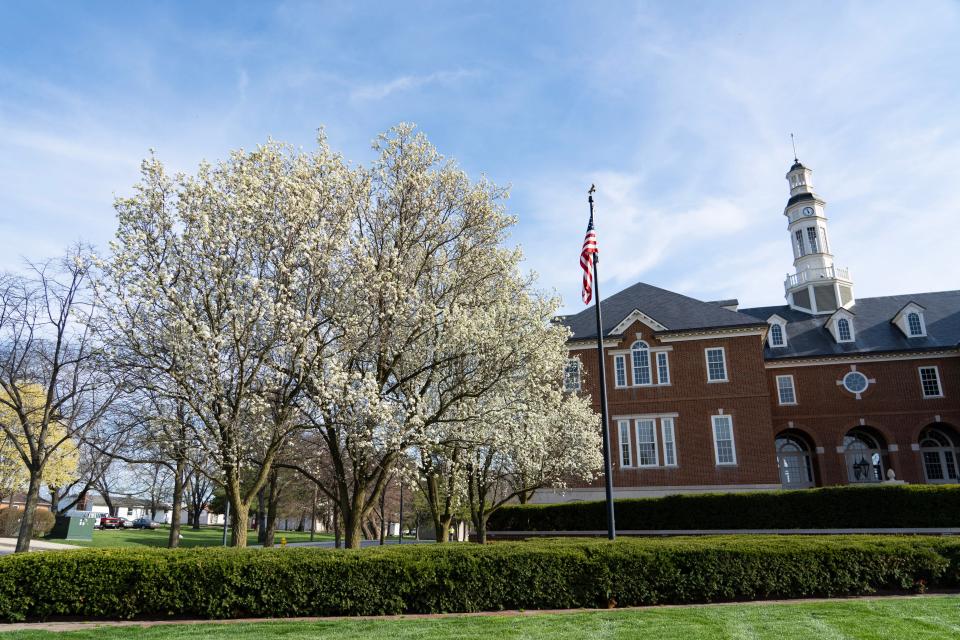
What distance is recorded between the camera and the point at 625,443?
33.6 m

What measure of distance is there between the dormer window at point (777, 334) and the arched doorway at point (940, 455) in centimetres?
876

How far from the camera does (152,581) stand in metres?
10.2

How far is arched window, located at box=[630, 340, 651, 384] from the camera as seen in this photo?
34094 mm

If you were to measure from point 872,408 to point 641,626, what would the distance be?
110 ft

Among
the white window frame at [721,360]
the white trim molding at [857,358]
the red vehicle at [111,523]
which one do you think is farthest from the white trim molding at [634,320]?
the red vehicle at [111,523]

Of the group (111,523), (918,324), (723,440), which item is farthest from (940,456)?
(111,523)

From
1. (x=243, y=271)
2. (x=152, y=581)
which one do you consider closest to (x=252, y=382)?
(x=243, y=271)

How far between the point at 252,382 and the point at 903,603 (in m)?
13.1

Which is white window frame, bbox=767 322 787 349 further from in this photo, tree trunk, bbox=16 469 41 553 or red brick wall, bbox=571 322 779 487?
tree trunk, bbox=16 469 41 553

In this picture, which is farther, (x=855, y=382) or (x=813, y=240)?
(x=813, y=240)

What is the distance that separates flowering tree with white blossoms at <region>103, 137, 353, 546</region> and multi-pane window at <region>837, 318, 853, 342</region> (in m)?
34.3

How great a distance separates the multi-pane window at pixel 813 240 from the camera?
1730 inches

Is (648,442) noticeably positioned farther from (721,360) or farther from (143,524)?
(143,524)

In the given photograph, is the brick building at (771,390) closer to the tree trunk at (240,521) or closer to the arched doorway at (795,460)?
the arched doorway at (795,460)
